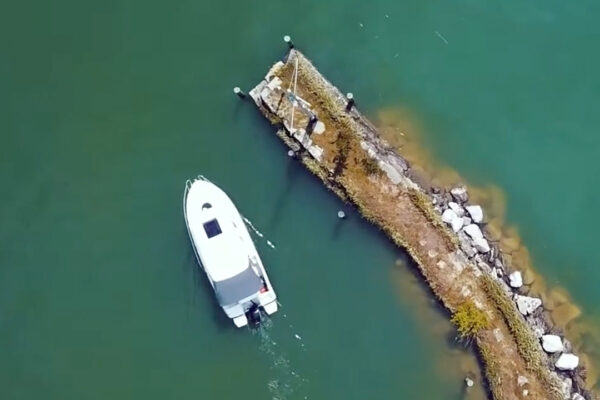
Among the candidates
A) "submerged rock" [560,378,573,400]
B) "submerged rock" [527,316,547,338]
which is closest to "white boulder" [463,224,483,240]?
"submerged rock" [527,316,547,338]

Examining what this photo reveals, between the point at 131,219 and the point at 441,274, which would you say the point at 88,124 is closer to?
the point at 131,219

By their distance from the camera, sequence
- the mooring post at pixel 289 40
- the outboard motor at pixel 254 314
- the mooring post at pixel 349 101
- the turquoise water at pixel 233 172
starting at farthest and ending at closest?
the turquoise water at pixel 233 172
the outboard motor at pixel 254 314
the mooring post at pixel 349 101
the mooring post at pixel 289 40

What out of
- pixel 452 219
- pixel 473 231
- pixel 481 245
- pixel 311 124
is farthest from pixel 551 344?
pixel 311 124

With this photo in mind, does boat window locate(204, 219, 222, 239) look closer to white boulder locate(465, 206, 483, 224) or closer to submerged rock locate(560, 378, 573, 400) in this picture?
white boulder locate(465, 206, 483, 224)

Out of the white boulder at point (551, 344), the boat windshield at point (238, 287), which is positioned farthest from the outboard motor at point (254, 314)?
the white boulder at point (551, 344)

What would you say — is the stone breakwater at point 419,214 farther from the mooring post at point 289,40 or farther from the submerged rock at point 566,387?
the mooring post at point 289,40

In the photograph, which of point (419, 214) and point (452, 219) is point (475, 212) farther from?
point (419, 214)

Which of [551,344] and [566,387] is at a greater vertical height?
[551,344]
